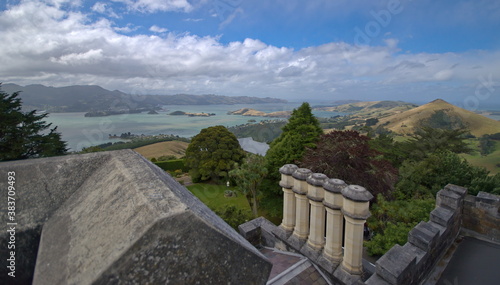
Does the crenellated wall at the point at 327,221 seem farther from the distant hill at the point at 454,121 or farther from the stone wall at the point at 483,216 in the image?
the distant hill at the point at 454,121

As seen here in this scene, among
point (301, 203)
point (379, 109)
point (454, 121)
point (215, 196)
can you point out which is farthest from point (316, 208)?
point (379, 109)

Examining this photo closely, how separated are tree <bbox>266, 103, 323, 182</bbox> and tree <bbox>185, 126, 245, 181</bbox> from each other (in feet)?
32.5

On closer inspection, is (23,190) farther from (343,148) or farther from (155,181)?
(343,148)

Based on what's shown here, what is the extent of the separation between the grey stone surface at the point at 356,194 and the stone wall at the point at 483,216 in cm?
457

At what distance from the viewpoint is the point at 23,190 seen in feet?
6.81

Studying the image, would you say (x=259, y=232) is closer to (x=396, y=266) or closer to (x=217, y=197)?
(x=396, y=266)

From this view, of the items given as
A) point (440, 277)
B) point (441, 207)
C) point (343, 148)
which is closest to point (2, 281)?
point (440, 277)

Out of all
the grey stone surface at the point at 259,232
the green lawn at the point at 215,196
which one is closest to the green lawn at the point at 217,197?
the green lawn at the point at 215,196

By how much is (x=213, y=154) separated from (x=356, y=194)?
2422cm

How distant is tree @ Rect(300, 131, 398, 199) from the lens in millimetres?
10789

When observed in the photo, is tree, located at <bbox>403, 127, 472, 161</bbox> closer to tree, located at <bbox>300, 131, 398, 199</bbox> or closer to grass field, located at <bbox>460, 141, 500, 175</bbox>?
grass field, located at <bbox>460, 141, 500, 175</bbox>

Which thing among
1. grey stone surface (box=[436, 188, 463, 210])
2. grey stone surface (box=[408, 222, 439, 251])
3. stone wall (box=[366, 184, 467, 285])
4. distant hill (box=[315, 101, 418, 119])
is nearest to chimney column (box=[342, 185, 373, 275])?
stone wall (box=[366, 184, 467, 285])

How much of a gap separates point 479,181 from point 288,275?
1170 cm

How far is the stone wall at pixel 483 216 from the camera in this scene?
6.05 meters
